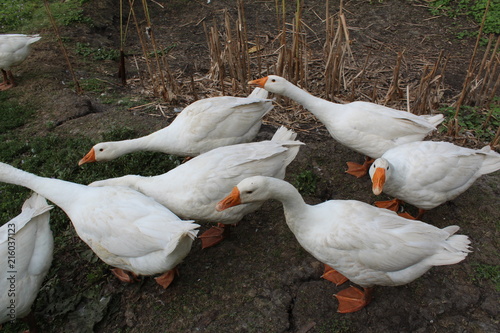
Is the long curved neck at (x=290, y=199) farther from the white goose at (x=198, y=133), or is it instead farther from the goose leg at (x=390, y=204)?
the white goose at (x=198, y=133)

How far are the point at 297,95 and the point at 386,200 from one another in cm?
A: 166

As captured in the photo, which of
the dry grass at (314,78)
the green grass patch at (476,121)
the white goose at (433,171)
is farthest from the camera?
the dry grass at (314,78)

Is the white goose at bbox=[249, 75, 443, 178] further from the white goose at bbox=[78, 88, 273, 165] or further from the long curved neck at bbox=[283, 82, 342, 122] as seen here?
the white goose at bbox=[78, 88, 273, 165]

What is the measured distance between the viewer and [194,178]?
3451mm

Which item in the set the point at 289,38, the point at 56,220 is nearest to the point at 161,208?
the point at 56,220

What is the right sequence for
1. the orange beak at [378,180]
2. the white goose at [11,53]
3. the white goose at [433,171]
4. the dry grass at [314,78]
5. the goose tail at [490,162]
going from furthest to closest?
1. the white goose at [11,53]
2. the dry grass at [314,78]
3. the goose tail at [490,162]
4. the white goose at [433,171]
5. the orange beak at [378,180]

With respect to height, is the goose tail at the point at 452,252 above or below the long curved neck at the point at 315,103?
below

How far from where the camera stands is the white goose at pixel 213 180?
11.2 feet

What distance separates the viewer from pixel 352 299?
3174 mm

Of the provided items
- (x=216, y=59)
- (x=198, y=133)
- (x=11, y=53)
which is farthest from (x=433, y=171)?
(x=11, y=53)

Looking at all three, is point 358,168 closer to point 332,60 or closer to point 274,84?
point 274,84

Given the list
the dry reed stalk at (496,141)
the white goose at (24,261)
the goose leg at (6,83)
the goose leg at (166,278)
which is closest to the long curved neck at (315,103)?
the dry reed stalk at (496,141)

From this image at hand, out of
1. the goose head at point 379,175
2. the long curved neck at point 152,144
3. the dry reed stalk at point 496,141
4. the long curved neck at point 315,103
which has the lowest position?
the dry reed stalk at point 496,141

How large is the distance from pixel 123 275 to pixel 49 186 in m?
1.10
